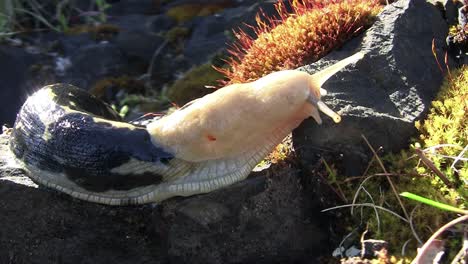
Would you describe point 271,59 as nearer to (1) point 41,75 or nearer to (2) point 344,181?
(2) point 344,181

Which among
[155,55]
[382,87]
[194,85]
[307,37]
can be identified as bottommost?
[155,55]

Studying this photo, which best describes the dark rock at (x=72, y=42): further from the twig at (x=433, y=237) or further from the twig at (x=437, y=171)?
the twig at (x=433, y=237)

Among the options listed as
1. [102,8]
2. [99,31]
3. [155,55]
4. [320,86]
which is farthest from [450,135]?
[102,8]

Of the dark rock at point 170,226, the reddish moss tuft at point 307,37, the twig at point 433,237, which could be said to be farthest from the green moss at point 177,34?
the twig at point 433,237

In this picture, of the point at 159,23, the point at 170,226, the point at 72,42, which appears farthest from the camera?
the point at 159,23

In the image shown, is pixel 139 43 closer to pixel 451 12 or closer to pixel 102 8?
pixel 102 8

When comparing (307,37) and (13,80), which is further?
(13,80)

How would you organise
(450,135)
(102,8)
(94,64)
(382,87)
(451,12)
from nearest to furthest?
(450,135), (382,87), (451,12), (94,64), (102,8)

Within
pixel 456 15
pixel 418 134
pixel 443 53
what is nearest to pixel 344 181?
pixel 418 134
